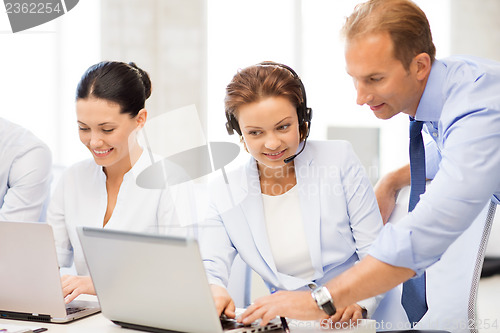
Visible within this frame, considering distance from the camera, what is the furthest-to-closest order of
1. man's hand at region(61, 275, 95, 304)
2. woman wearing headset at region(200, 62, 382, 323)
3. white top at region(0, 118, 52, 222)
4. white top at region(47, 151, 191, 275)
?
white top at region(0, 118, 52, 222), white top at region(47, 151, 191, 275), woman wearing headset at region(200, 62, 382, 323), man's hand at region(61, 275, 95, 304)

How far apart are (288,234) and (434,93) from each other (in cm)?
60

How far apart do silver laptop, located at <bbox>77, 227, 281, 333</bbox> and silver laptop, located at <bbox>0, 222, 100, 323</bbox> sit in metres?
0.14

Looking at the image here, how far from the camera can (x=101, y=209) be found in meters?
2.02

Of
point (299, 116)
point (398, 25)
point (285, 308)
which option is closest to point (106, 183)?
point (299, 116)

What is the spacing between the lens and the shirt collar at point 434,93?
1.45m

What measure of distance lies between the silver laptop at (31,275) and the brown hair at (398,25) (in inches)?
34.2

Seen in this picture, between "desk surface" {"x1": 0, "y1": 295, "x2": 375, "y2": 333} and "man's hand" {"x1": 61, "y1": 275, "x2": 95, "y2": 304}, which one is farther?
"man's hand" {"x1": 61, "y1": 275, "x2": 95, "y2": 304}

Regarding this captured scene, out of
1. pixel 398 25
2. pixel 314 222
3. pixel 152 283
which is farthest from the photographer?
pixel 314 222

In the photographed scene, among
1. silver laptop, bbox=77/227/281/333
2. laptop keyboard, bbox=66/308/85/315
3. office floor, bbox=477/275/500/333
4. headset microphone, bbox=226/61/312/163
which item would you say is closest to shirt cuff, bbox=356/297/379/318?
silver laptop, bbox=77/227/281/333

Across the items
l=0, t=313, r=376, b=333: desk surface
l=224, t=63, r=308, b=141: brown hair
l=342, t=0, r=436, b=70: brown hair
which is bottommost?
l=0, t=313, r=376, b=333: desk surface

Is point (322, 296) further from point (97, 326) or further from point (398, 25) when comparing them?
point (398, 25)

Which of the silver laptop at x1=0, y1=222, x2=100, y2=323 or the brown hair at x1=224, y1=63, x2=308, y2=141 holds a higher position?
the brown hair at x1=224, y1=63, x2=308, y2=141

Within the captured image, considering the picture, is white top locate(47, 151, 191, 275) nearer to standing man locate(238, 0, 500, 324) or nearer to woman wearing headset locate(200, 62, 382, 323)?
woman wearing headset locate(200, 62, 382, 323)

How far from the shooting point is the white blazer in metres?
1.72
